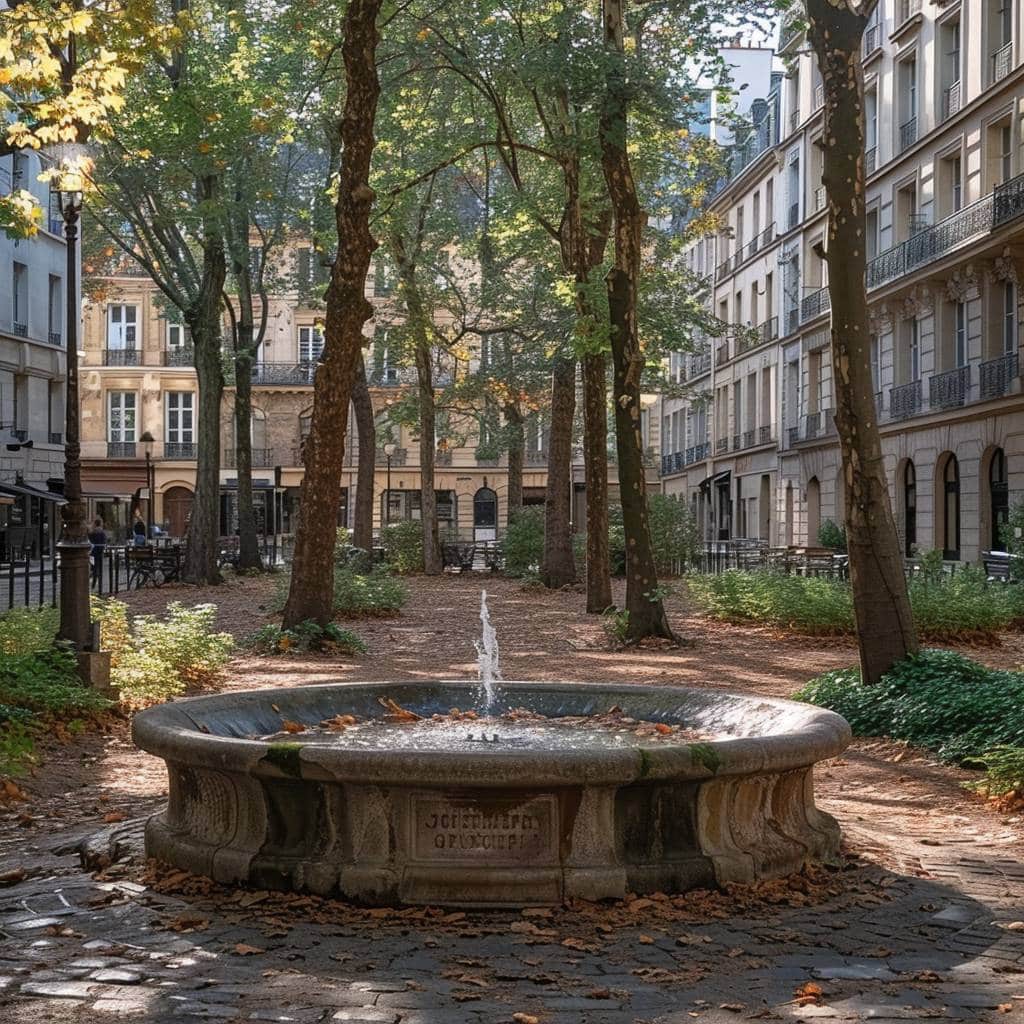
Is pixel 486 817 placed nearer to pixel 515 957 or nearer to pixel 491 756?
pixel 491 756

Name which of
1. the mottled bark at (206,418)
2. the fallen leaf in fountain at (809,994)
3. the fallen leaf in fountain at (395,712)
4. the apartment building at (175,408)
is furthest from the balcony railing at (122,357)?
the fallen leaf in fountain at (809,994)

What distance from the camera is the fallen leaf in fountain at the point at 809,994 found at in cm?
476

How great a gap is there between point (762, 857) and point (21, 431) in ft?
137

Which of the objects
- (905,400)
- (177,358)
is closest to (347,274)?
(905,400)

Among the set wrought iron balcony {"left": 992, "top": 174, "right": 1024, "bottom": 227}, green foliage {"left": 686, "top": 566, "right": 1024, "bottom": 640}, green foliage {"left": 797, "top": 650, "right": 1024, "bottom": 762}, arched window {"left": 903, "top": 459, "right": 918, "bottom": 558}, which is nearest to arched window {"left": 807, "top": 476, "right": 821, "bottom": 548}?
arched window {"left": 903, "top": 459, "right": 918, "bottom": 558}

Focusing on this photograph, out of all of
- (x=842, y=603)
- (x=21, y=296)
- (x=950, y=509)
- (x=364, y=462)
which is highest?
(x=21, y=296)

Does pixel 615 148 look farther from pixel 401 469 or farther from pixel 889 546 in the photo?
pixel 401 469

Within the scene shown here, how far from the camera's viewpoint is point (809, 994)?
482 cm

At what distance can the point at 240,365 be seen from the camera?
34.6 meters

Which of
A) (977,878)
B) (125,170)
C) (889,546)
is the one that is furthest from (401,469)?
(977,878)

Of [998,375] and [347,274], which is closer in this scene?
[347,274]

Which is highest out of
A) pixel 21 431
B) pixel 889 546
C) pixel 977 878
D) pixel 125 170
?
pixel 125 170

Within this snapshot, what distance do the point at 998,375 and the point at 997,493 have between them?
2.57 meters

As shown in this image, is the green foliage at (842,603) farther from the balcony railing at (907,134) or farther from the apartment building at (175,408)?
the apartment building at (175,408)
